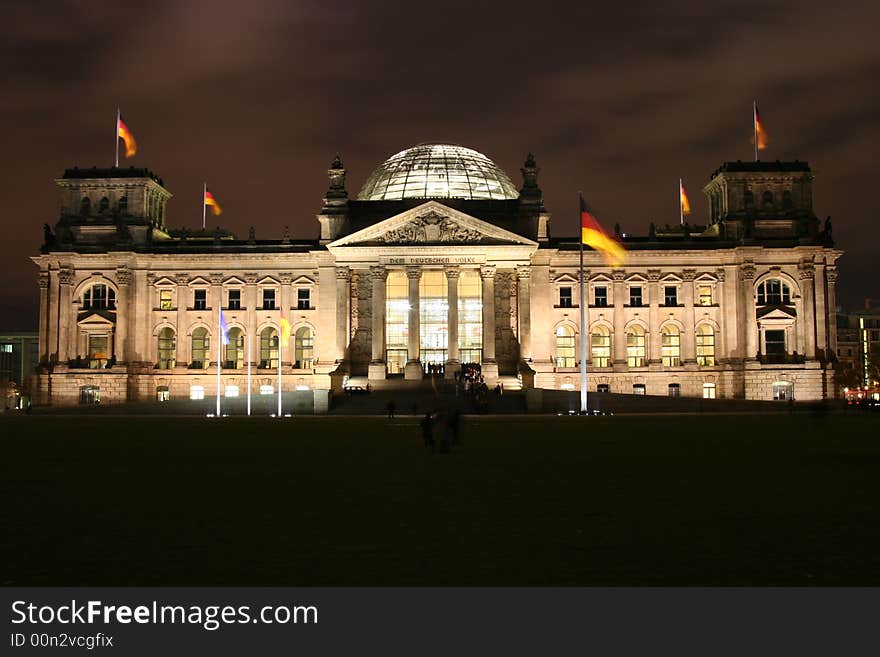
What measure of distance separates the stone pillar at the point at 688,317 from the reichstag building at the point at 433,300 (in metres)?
0.12

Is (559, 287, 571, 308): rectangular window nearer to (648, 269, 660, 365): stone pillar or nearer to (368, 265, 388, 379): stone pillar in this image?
(648, 269, 660, 365): stone pillar

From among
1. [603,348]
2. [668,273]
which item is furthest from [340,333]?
[668,273]

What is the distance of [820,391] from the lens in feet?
315

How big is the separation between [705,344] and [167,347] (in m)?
54.5

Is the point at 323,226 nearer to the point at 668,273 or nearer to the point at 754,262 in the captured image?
the point at 668,273

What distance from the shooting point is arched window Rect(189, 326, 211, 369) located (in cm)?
9988

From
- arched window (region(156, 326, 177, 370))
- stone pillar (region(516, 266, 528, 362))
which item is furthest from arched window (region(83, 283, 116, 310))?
stone pillar (region(516, 266, 528, 362))

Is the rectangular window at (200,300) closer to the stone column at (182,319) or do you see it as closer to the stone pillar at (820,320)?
the stone column at (182,319)

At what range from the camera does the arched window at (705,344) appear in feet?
325

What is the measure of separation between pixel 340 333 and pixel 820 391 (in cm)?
4677

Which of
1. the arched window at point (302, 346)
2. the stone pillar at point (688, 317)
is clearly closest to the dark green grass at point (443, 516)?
the stone pillar at point (688, 317)

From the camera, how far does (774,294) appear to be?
98.6 meters

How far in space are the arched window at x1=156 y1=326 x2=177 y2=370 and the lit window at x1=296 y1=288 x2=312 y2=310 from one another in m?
13.1

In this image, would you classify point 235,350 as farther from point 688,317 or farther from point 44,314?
point 688,317
